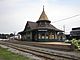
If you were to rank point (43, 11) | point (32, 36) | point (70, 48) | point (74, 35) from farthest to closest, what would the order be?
point (43, 11), point (32, 36), point (74, 35), point (70, 48)

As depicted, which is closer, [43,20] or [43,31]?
[43,31]

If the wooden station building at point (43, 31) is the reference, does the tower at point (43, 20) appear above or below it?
→ above

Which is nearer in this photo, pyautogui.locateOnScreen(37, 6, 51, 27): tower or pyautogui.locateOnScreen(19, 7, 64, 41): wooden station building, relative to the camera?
pyautogui.locateOnScreen(19, 7, 64, 41): wooden station building

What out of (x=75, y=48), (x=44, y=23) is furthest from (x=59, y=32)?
(x=75, y=48)

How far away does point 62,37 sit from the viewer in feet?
209

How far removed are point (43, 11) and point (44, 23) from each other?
20.6ft

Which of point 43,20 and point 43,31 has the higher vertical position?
point 43,20

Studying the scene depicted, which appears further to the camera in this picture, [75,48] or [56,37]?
[56,37]

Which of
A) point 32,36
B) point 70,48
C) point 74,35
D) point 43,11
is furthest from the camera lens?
point 43,11

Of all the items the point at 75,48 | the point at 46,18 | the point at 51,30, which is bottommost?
the point at 75,48

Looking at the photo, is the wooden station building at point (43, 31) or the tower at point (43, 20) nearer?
the wooden station building at point (43, 31)

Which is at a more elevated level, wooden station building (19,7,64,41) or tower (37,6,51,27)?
tower (37,6,51,27)

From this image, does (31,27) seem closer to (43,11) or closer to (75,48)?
(43,11)

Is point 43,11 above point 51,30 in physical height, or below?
above
